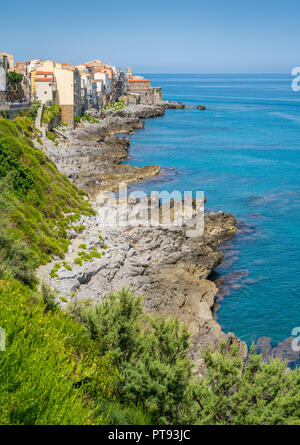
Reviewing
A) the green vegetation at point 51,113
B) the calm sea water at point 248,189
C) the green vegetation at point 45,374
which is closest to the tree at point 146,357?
the green vegetation at point 45,374

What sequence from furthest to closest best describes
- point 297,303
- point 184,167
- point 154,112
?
point 154,112, point 184,167, point 297,303

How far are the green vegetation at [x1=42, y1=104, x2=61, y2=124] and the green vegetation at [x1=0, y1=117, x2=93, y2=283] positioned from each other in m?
19.3

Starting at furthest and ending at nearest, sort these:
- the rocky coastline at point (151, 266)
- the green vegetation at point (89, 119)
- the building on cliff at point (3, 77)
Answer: the green vegetation at point (89, 119)
the building on cliff at point (3, 77)
the rocky coastline at point (151, 266)

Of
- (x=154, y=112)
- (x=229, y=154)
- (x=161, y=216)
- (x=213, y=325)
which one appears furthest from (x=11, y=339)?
(x=154, y=112)

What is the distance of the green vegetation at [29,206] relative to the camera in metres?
17.1

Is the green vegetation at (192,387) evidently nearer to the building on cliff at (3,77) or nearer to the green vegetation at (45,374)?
the green vegetation at (45,374)

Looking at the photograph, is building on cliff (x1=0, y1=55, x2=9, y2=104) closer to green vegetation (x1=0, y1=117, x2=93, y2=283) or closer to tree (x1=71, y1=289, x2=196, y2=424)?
green vegetation (x1=0, y1=117, x2=93, y2=283)

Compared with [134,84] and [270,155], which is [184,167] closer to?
[270,155]

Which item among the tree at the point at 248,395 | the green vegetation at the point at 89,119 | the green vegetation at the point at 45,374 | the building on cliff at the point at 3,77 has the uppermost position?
the building on cliff at the point at 3,77

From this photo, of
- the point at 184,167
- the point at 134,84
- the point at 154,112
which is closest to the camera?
the point at 184,167

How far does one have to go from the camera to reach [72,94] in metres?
62.7

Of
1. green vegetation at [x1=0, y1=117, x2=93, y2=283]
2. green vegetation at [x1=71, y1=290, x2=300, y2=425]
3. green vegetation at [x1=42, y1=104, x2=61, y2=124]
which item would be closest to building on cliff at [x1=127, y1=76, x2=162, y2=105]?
green vegetation at [x1=42, y1=104, x2=61, y2=124]

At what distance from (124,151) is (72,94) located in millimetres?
13355

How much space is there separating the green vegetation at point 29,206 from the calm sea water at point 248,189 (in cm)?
913
